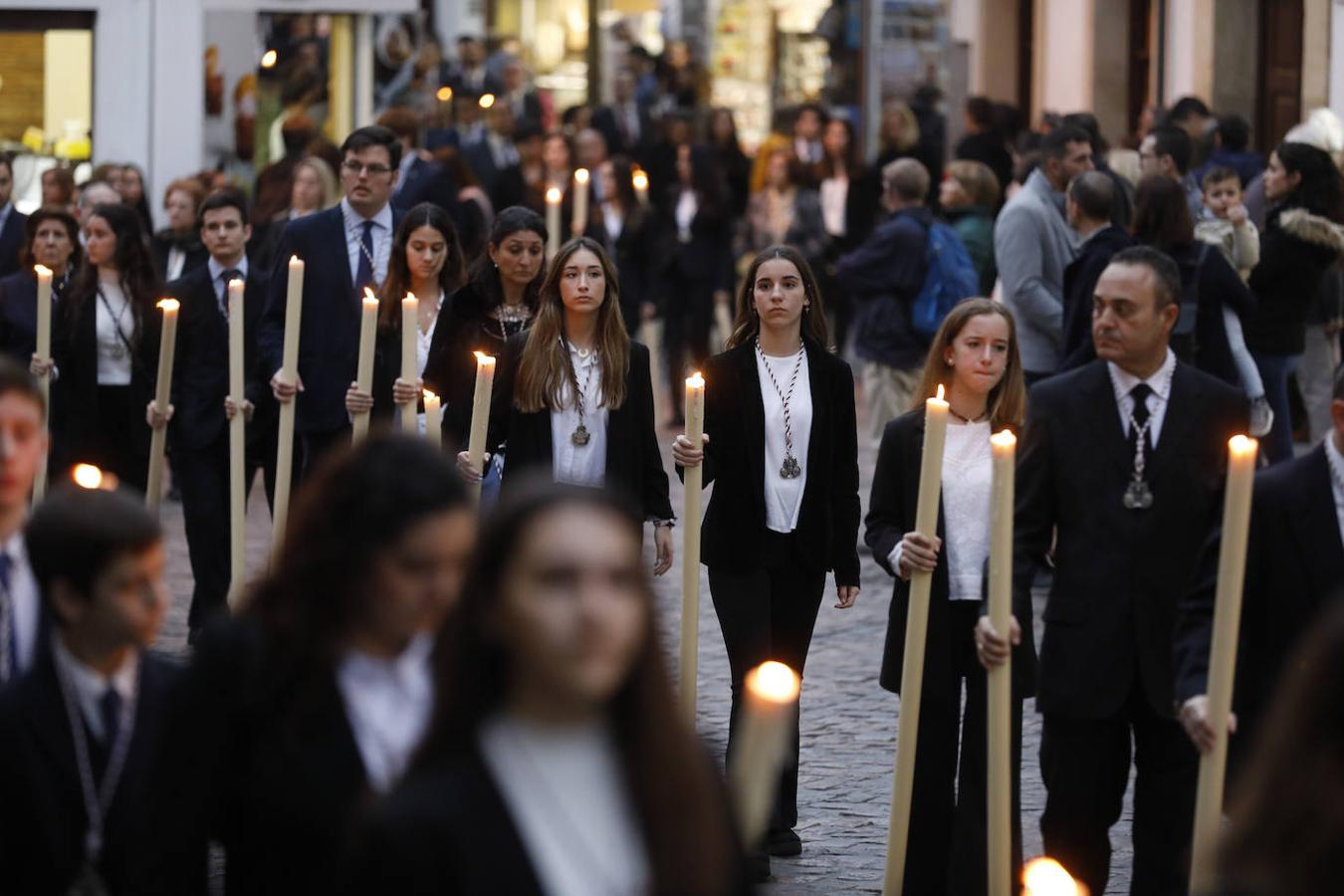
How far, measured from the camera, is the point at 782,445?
7852 mm

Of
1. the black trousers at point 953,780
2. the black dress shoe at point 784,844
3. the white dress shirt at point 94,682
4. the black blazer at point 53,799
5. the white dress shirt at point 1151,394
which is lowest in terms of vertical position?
the black dress shoe at point 784,844

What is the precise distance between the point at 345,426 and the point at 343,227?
0.79m

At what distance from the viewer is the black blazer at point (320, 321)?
32.2 ft

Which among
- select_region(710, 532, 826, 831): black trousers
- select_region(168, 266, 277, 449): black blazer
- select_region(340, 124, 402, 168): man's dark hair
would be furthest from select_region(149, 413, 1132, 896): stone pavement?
select_region(340, 124, 402, 168): man's dark hair

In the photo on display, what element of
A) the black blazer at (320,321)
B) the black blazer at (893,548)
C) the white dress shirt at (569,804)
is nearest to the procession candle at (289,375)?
the black blazer at (320,321)

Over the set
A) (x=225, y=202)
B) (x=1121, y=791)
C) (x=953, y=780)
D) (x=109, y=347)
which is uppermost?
(x=225, y=202)

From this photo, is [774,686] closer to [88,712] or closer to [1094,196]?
[88,712]

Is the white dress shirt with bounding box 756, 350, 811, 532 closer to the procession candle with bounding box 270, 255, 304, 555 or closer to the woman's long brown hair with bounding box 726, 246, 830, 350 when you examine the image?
the woman's long brown hair with bounding box 726, 246, 830, 350

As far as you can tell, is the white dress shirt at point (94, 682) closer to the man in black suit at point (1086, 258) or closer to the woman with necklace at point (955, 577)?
the woman with necklace at point (955, 577)

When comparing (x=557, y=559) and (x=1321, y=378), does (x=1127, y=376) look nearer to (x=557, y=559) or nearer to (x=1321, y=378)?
(x=557, y=559)

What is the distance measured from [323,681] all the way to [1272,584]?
8.40ft

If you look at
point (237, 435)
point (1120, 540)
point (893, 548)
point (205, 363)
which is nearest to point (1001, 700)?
point (1120, 540)

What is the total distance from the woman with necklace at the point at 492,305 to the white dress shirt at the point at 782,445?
54.4 inches

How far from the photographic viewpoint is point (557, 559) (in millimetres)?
3045
